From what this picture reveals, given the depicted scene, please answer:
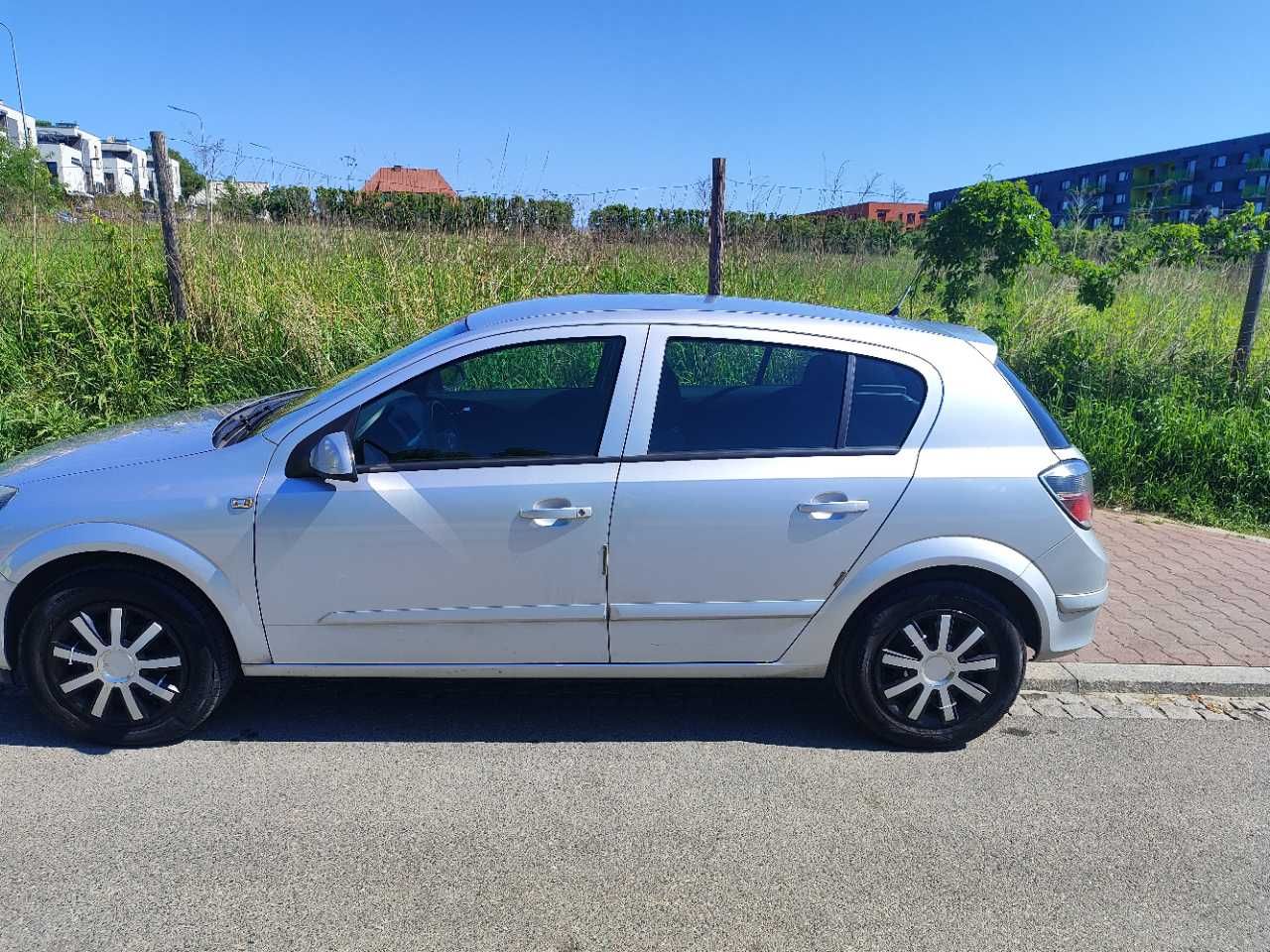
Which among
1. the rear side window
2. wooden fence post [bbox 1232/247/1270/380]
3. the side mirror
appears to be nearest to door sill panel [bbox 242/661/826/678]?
the side mirror

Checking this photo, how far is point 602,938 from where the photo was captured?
267 cm

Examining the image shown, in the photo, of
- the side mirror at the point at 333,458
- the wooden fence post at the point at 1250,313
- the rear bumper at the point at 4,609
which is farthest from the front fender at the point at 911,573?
the wooden fence post at the point at 1250,313

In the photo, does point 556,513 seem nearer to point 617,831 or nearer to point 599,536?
point 599,536

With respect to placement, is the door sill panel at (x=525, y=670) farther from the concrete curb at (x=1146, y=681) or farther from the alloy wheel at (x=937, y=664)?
the concrete curb at (x=1146, y=681)

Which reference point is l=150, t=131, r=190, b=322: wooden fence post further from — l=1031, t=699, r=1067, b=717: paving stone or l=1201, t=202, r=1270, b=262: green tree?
l=1201, t=202, r=1270, b=262: green tree

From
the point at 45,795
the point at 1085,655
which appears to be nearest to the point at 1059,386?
the point at 1085,655

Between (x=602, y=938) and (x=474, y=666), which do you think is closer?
(x=602, y=938)

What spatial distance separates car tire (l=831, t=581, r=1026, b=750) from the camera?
3631 millimetres

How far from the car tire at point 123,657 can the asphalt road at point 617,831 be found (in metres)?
0.15

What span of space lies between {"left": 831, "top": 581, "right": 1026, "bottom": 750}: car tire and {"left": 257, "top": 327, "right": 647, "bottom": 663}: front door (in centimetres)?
102

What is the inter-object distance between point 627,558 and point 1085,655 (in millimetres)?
2513

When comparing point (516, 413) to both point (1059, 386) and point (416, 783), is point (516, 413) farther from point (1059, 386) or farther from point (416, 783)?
point (1059, 386)

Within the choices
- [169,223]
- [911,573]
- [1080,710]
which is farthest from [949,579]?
[169,223]

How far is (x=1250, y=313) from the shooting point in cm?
771
